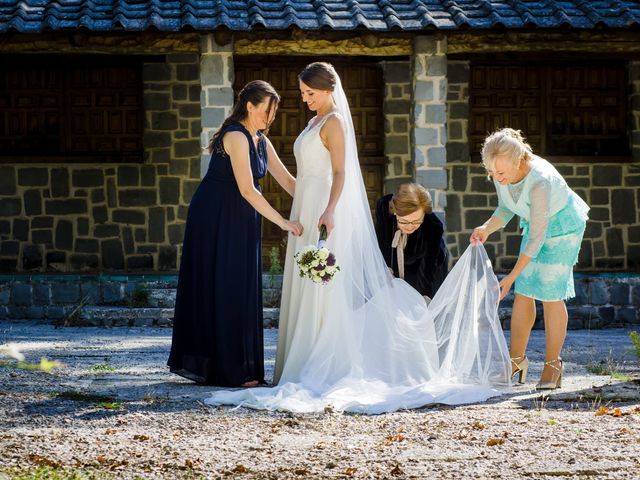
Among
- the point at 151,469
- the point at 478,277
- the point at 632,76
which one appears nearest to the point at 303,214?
the point at 478,277

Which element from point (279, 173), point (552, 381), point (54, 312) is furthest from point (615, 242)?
point (279, 173)

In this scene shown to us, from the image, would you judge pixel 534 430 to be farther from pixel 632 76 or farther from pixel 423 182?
pixel 632 76

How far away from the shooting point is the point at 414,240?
662 cm

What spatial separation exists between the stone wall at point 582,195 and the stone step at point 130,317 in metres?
3.07

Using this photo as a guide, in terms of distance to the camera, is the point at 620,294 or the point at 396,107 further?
the point at 396,107

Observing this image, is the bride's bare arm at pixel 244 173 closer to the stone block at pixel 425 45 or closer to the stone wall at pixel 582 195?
the stone block at pixel 425 45

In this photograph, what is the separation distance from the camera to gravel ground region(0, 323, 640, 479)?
423cm

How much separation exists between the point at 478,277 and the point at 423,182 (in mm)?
4722

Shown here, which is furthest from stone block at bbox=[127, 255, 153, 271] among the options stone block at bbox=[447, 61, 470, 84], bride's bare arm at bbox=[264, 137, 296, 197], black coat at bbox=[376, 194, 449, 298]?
black coat at bbox=[376, 194, 449, 298]

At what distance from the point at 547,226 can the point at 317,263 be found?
4.27 feet

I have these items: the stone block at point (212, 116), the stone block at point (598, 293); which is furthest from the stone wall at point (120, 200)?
the stone block at point (598, 293)

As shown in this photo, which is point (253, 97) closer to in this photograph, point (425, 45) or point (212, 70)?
point (212, 70)

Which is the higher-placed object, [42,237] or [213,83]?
[213,83]

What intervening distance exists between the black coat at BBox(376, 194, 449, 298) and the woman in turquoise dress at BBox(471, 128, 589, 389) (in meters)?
0.37
